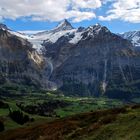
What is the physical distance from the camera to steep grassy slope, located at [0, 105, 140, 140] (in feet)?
134

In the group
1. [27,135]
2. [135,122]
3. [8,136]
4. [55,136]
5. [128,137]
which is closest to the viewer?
[128,137]

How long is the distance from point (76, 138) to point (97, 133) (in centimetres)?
256

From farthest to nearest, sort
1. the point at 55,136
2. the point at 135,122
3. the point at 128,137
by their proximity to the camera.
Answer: the point at 55,136 → the point at 135,122 → the point at 128,137

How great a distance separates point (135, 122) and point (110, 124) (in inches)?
131

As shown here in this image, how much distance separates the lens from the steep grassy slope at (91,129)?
134 ft

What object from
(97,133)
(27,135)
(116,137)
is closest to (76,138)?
(97,133)

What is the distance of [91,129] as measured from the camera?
4603 centimetres

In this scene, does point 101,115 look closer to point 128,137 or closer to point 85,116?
point 85,116

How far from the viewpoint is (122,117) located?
158 ft

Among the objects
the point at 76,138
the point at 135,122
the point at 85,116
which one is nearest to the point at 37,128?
the point at 85,116

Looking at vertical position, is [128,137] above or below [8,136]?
above

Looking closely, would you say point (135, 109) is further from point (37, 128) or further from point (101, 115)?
point (37, 128)

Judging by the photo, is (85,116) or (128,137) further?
(85,116)

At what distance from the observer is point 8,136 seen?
56.7m
